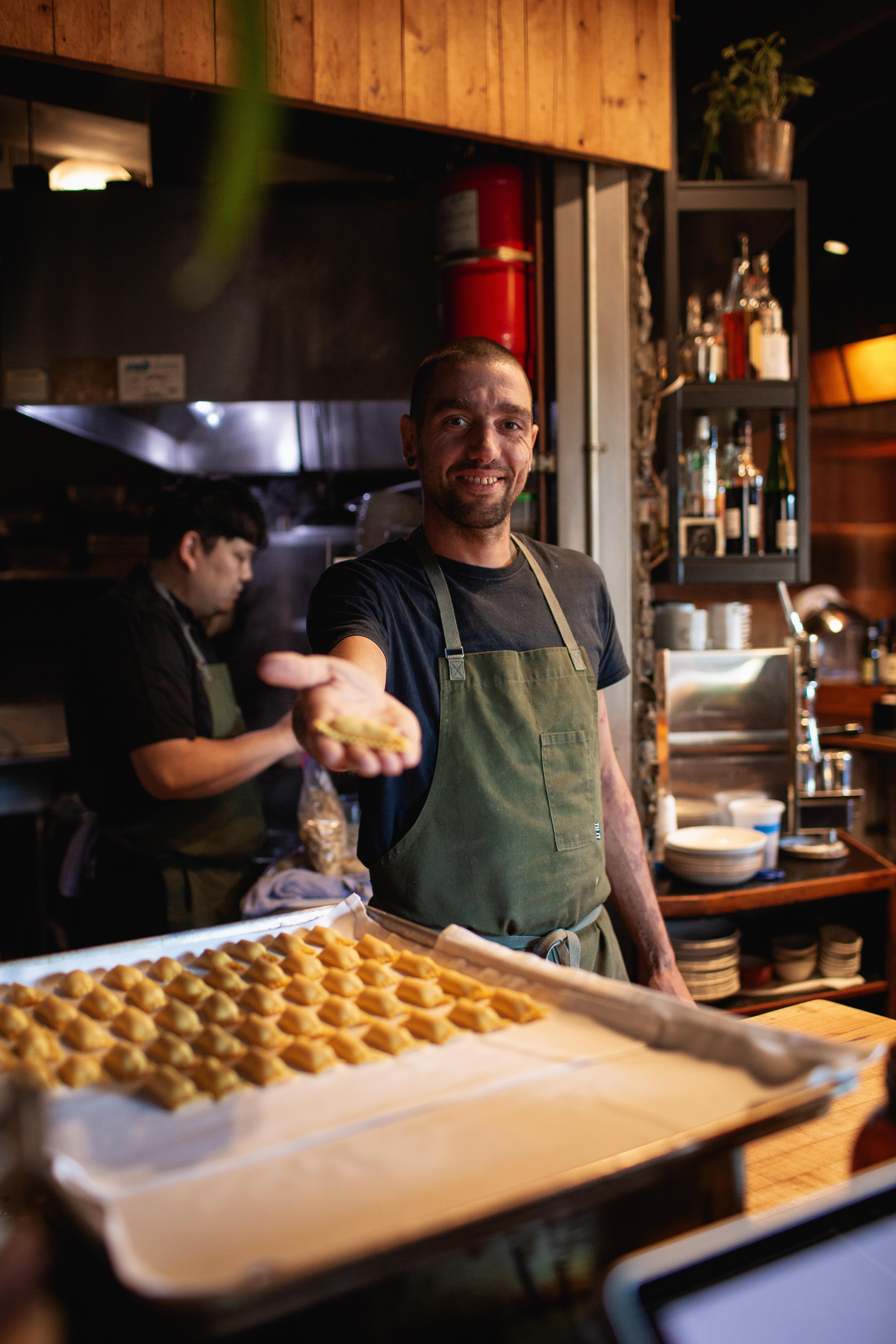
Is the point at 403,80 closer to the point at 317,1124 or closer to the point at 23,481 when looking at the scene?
the point at 317,1124

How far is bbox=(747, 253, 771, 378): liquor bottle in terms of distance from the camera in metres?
3.00

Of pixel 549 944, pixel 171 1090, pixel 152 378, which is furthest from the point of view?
pixel 152 378

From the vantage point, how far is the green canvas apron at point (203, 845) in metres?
2.62

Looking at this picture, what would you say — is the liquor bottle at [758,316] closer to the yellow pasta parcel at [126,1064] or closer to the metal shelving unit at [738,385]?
the metal shelving unit at [738,385]

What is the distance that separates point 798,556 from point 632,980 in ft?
4.46

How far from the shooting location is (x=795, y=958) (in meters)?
2.74

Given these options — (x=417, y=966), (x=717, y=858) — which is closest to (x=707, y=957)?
(x=717, y=858)

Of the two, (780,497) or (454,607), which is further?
(780,497)

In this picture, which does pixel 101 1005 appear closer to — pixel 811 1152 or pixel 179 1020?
pixel 179 1020

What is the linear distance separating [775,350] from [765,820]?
1357 millimetres

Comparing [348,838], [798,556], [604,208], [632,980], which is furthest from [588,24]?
[632,980]

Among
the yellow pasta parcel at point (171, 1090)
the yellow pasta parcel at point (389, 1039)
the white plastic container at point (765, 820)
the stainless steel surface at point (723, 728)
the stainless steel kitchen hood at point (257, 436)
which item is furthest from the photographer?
the stainless steel kitchen hood at point (257, 436)

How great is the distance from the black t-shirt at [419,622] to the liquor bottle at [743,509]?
1271 mm

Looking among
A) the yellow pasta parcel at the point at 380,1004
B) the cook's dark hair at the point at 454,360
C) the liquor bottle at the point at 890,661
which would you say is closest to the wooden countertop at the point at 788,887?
the cook's dark hair at the point at 454,360
